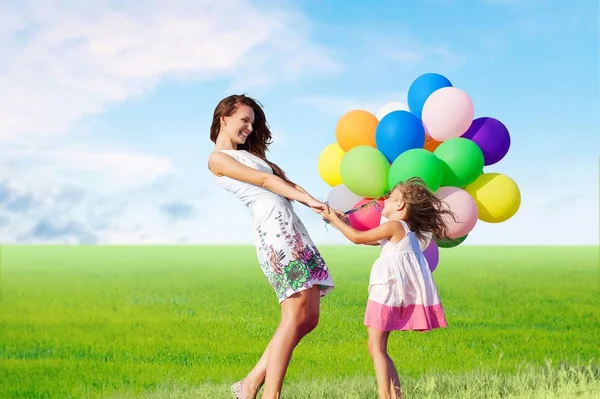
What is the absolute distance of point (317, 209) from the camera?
4.38m

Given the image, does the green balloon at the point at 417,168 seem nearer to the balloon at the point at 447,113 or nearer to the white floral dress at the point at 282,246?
the balloon at the point at 447,113

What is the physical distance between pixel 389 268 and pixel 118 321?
714 cm

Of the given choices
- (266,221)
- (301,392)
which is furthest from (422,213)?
(301,392)

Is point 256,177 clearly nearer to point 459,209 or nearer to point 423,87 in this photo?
point 459,209

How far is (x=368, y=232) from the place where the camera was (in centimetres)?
443

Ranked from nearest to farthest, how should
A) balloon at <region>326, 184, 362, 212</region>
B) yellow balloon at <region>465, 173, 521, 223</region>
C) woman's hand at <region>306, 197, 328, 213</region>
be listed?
woman's hand at <region>306, 197, 328, 213</region> → yellow balloon at <region>465, 173, 521, 223</region> → balloon at <region>326, 184, 362, 212</region>

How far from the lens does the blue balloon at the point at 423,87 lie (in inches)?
229

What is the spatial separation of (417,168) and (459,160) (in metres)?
0.43

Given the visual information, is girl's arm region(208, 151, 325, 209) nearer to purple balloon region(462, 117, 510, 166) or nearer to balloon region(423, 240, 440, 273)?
balloon region(423, 240, 440, 273)

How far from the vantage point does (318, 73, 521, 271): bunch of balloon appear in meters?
5.25

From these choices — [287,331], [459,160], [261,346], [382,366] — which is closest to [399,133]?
[459,160]

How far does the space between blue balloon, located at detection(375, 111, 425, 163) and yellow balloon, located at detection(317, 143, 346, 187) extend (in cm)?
→ 63

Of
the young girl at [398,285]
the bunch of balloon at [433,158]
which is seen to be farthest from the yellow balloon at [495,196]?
the young girl at [398,285]

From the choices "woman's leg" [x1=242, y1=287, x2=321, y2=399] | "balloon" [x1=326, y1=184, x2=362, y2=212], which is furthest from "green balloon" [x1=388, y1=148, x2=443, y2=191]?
"woman's leg" [x1=242, y1=287, x2=321, y2=399]
